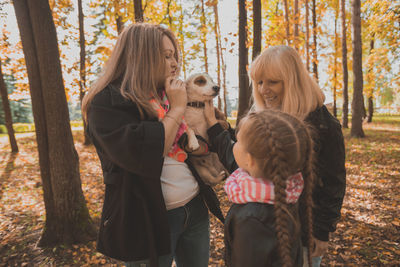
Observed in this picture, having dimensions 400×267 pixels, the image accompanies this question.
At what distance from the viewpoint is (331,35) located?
16047 mm

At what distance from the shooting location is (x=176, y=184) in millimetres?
1559

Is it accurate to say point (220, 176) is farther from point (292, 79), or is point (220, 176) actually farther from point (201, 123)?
point (292, 79)

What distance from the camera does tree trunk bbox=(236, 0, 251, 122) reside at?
19.7 feet

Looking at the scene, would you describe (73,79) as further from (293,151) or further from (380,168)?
(380,168)

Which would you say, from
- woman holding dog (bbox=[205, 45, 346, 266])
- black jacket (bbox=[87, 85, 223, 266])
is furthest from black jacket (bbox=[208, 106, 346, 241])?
black jacket (bbox=[87, 85, 223, 266])

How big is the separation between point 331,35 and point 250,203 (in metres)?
18.6

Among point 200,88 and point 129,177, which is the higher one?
point 200,88

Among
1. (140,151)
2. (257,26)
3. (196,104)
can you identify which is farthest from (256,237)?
(257,26)

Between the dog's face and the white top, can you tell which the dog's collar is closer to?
the dog's face

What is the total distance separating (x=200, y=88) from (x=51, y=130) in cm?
232

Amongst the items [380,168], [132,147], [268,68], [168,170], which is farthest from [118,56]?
[380,168]

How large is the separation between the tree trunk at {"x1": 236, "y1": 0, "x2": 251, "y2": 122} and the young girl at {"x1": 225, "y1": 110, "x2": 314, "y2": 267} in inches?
185

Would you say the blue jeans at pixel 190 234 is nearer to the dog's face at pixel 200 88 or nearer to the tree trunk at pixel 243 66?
the dog's face at pixel 200 88

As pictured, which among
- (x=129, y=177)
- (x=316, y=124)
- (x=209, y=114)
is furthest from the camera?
(x=209, y=114)
